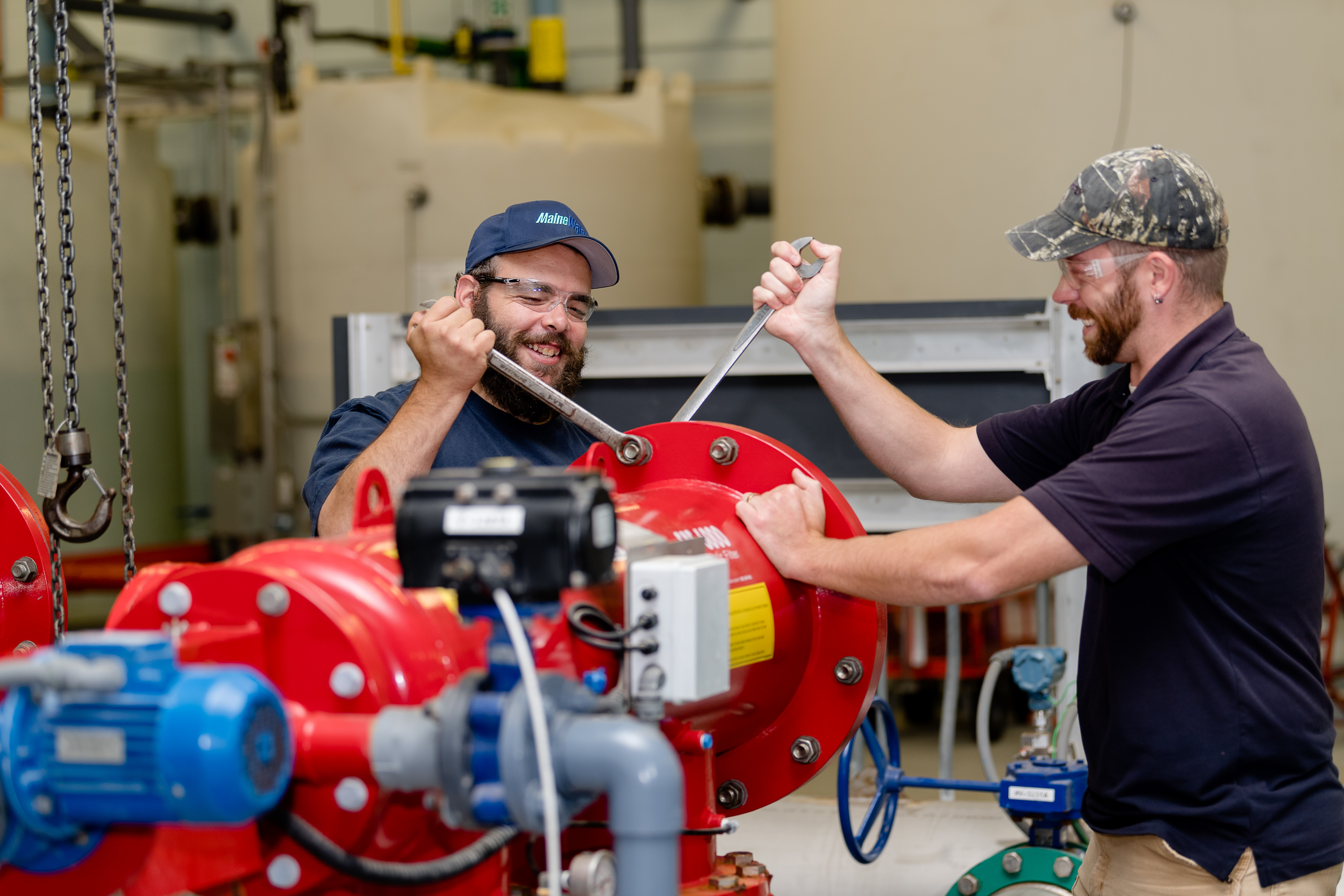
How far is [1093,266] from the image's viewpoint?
1.45m

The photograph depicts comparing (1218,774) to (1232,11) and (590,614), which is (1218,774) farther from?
(1232,11)

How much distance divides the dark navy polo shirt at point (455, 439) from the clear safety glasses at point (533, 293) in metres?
0.16

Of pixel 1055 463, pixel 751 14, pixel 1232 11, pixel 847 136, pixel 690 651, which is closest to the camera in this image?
pixel 690 651

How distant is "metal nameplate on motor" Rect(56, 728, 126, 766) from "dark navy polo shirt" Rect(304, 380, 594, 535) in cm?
79

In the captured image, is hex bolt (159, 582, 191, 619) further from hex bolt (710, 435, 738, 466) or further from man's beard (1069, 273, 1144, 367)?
man's beard (1069, 273, 1144, 367)

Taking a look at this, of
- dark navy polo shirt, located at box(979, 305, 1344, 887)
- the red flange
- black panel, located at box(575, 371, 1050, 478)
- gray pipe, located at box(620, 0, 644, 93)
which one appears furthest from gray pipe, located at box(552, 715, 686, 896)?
gray pipe, located at box(620, 0, 644, 93)

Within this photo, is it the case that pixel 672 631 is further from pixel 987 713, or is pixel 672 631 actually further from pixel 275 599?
pixel 987 713

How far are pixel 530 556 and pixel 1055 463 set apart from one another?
40.9 inches

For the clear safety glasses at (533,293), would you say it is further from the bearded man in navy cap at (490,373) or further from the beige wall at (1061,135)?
the beige wall at (1061,135)

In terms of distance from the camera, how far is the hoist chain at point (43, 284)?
1.58 metres

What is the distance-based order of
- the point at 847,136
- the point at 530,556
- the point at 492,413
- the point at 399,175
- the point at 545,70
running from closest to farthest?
the point at 530,556 < the point at 492,413 < the point at 847,136 < the point at 399,175 < the point at 545,70

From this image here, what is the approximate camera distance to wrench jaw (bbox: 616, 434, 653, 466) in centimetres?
151

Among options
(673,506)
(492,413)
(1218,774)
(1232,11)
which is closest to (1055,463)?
(1218,774)

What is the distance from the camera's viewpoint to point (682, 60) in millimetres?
6305
